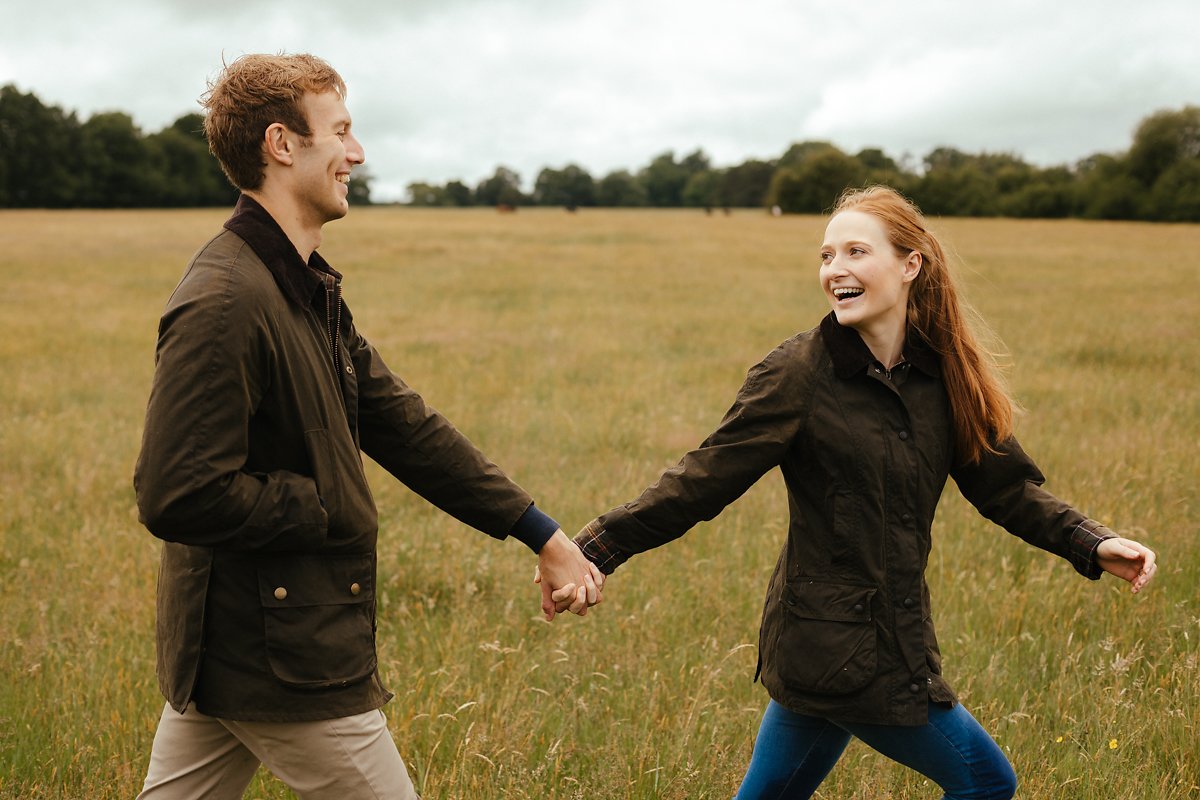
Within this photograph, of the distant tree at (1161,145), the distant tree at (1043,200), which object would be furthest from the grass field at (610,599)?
the distant tree at (1161,145)

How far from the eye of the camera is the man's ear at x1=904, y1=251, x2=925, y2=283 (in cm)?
304

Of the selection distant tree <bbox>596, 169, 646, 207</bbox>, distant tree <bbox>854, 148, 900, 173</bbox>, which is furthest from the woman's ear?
distant tree <bbox>596, 169, 646, 207</bbox>

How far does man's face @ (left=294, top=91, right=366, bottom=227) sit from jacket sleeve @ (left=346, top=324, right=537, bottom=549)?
1.53 feet

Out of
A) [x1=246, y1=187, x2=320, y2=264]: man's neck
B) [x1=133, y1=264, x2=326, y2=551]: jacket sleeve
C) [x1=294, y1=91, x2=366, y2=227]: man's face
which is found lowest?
[x1=133, y1=264, x2=326, y2=551]: jacket sleeve

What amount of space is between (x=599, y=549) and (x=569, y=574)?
13cm

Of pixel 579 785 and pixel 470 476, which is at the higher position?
pixel 470 476

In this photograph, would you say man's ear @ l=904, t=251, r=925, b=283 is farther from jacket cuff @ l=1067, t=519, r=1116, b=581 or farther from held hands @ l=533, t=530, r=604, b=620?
held hands @ l=533, t=530, r=604, b=620

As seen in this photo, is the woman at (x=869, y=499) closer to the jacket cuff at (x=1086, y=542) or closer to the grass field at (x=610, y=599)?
the jacket cuff at (x=1086, y=542)

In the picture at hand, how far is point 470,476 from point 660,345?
12.8 meters

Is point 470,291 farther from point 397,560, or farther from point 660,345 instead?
point 397,560

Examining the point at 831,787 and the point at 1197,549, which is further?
the point at 1197,549

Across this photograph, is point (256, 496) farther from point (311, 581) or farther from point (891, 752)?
point (891, 752)

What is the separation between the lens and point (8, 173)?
85.6m

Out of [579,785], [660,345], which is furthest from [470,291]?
[579,785]
